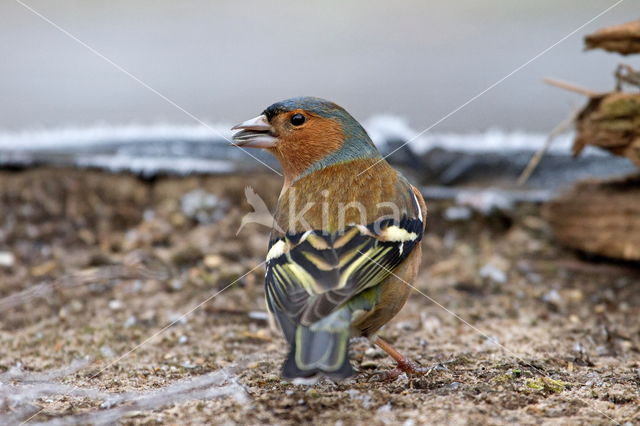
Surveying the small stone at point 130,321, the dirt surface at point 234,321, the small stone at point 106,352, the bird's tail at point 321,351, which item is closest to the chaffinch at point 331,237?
the bird's tail at point 321,351

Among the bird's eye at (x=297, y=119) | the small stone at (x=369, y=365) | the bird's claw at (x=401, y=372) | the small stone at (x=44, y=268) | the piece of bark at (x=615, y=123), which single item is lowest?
the small stone at (x=369, y=365)

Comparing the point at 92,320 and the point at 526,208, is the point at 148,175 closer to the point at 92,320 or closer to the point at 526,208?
the point at 92,320

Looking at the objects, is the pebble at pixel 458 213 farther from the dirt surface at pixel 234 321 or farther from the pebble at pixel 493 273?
the pebble at pixel 493 273

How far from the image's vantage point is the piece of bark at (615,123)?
14.7 ft

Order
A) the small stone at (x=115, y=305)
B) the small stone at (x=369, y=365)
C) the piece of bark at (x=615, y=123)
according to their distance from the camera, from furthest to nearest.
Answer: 1. the small stone at (x=115, y=305)
2. the piece of bark at (x=615, y=123)
3. the small stone at (x=369, y=365)

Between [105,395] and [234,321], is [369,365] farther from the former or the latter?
[105,395]

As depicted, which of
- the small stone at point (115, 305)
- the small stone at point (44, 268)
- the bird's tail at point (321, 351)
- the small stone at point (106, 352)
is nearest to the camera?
the bird's tail at point (321, 351)

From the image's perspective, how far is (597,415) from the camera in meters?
2.77

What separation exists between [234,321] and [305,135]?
1.35m

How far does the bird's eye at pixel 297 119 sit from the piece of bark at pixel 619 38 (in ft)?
6.49

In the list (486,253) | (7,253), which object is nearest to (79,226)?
(7,253)

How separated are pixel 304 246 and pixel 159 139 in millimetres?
3932

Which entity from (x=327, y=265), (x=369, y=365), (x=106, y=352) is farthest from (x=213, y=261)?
(x=327, y=265)

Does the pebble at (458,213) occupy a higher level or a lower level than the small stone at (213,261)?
higher
